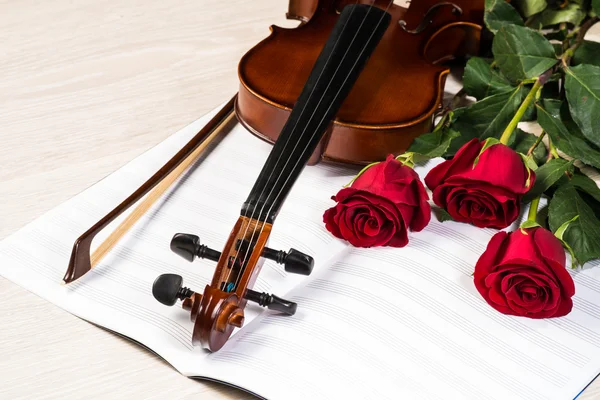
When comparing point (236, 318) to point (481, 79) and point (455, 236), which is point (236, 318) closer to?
point (455, 236)

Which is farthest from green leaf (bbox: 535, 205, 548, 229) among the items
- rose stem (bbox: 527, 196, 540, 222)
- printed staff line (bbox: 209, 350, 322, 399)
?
printed staff line (bbox: 209, 350, 322, 399)

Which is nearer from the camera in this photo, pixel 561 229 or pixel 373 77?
pixel 561 229

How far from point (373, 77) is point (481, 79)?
140 mm

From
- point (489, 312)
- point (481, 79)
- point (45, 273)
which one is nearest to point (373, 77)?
point (481, 79)

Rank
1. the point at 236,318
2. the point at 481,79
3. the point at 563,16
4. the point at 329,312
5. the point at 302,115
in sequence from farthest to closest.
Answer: the point at 563,16 → the point at 481,79 → the point at 302,115 → the point at 329,312 → the point at 236,318

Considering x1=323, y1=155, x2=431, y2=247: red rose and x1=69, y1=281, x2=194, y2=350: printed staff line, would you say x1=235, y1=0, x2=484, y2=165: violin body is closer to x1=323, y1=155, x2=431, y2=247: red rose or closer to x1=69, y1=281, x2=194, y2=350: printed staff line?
x1=323, y1=155, x2=431, y2=247: red rose

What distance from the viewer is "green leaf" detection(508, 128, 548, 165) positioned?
0.98m

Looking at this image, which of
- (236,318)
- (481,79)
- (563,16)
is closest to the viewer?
(236,318)

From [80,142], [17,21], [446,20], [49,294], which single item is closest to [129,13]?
[17,21]

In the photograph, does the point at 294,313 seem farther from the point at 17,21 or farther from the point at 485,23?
the point at 17,21

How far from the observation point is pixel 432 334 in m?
0.79

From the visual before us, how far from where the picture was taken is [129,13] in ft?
4.50

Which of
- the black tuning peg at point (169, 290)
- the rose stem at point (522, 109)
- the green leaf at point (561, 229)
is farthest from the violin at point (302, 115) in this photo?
the green leaf at point (561, 229)

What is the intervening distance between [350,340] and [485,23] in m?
0.54
